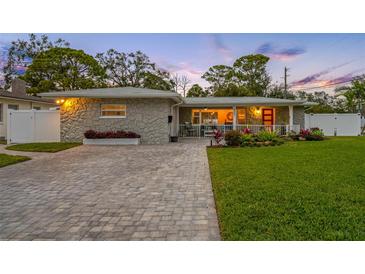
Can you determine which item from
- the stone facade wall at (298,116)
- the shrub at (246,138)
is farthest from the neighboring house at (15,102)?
the stone facade wall at (298,116)

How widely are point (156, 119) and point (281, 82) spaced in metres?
24.0

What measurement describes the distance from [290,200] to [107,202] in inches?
121

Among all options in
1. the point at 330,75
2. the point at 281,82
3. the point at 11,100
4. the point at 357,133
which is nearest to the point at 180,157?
the point at 11,100

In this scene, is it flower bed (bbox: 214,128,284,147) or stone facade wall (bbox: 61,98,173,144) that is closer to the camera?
flower bed (bbox: 214,128,284,147)

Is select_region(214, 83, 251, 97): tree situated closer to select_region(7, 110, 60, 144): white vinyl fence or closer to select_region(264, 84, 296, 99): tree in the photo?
select_region(264, 84, 296, 99): tree

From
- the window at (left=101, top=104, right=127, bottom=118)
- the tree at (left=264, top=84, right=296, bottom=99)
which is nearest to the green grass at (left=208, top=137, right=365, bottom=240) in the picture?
the window at (left=101, top=104, right=127, bottom=118)

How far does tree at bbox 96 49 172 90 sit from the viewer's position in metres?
32.3

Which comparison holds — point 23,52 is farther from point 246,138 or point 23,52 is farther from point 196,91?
point 246,138

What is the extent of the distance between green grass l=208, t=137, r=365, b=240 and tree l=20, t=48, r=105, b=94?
2489cm

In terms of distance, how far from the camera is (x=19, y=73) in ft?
101

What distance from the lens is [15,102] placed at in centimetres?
1762

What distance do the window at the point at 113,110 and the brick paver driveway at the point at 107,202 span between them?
6765mm

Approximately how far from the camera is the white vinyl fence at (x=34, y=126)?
14.4 metres

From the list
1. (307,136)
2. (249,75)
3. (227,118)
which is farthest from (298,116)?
(249,75)
